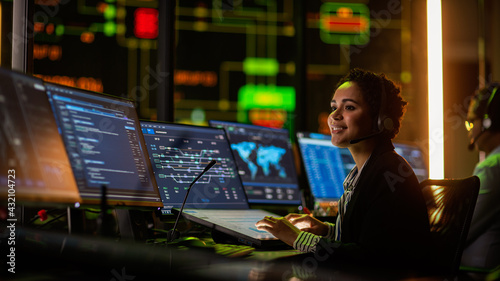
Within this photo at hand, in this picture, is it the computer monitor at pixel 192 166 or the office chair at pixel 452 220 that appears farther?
the computer monitor at pixel 192 166

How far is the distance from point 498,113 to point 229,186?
154cm

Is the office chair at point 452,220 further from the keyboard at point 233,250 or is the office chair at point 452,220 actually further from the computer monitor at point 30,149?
the computer monitor at point 30,149

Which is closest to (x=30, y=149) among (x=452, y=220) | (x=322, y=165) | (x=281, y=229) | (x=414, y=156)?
(x=281, y=229)

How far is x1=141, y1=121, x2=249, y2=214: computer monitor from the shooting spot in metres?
1.65

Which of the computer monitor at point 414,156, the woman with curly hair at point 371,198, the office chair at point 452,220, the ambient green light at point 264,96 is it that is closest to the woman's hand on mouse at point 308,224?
the woman with curly hair at point 371,198

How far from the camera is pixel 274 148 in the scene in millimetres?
2287

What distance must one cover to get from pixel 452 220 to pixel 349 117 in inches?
18.2

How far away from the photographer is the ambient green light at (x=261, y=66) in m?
6.18

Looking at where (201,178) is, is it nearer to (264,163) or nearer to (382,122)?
(264,163)

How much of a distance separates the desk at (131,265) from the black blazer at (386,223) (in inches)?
2.4

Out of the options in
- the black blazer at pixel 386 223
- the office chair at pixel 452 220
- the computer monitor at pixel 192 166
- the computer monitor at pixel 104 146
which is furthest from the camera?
the computer monitor at pixel 192 166

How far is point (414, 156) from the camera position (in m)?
2.94

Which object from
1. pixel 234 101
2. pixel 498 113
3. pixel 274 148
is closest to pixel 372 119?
pixel 274 148

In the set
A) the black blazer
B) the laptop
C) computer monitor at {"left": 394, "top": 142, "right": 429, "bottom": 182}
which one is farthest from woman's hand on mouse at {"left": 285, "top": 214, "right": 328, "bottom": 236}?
computer monitor at {"left": 394, "top": 142, "right": 429, "bottom": 182}
